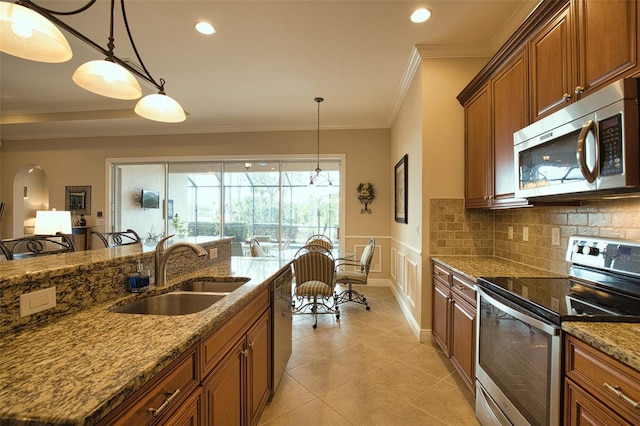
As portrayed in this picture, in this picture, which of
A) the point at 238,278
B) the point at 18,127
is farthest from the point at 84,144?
the point at 238,278

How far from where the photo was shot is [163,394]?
2.70 ft

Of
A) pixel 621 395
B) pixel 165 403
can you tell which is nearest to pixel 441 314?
pixel 621 395

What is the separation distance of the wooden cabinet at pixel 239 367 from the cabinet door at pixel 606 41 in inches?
78.0

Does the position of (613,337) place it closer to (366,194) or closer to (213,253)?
(213,253)

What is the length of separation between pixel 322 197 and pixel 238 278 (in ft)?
12.2

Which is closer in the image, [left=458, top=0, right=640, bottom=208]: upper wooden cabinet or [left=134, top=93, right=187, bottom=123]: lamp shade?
[left=458, top=0, right=640, bottom=208]: upper wooden cabinet

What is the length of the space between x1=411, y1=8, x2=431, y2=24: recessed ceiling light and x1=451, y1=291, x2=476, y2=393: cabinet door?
7.47 ft

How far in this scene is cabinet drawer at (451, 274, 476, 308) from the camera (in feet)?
6.26

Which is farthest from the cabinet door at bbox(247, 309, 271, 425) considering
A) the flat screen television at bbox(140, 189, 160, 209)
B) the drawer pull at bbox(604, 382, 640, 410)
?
the flat screen television at bbox(140, 189, 160, 209)

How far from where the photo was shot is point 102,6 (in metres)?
2.32

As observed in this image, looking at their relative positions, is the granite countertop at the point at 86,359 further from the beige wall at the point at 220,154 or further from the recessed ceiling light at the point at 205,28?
the beige wall at the point at 220,154

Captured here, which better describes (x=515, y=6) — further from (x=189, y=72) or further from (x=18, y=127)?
(x=18, y=127)

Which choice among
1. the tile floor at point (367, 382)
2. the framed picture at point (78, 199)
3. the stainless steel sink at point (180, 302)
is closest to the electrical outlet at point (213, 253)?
the stainless steel sink at point (180, 302)

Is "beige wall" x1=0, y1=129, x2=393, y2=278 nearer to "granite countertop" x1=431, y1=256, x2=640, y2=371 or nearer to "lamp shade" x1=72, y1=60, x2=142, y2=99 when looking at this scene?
"lamp shade" x1=72, y1=60, x2=142, y2=99
